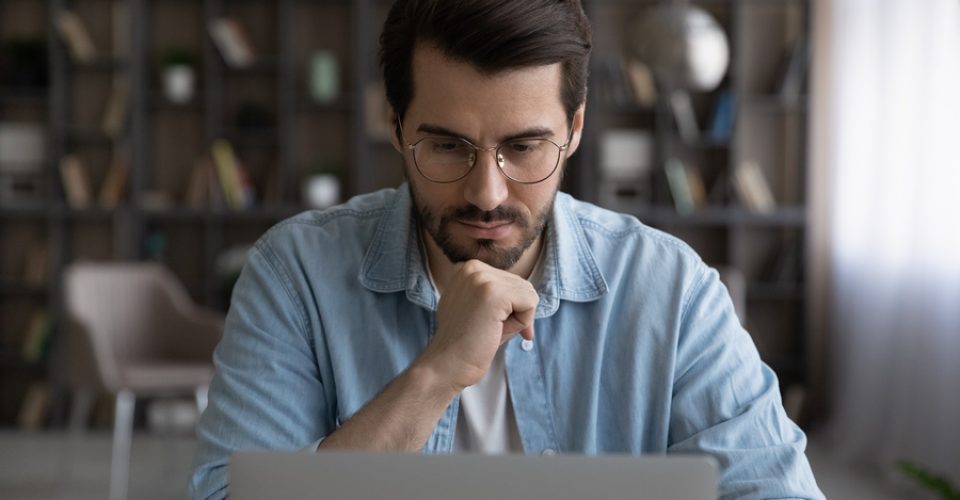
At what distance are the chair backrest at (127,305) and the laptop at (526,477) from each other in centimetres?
408

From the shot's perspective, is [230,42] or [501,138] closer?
[501,138]

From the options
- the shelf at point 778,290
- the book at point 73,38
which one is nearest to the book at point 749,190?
the shelf at point 778,290

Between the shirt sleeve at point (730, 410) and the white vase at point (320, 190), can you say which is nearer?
the shirt sleeve at point (730, 410)

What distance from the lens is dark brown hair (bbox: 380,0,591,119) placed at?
142 cm

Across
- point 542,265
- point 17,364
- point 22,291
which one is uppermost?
point 542,265

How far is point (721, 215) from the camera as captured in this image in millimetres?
5812

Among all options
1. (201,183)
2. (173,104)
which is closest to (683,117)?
(201,183)

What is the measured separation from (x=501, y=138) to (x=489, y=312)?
0.23m

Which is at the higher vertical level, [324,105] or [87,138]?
[324,105]

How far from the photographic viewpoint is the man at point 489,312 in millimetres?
1354

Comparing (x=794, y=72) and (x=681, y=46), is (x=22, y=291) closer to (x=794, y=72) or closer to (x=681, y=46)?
(x=681, y=46)

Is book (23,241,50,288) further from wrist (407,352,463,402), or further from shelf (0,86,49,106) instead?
wrist (407,352,463,402)

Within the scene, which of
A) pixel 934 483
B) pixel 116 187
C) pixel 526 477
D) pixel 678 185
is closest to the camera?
pixel 526 477

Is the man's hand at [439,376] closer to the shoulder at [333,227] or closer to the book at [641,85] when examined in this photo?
the shoulder at [333,227]
